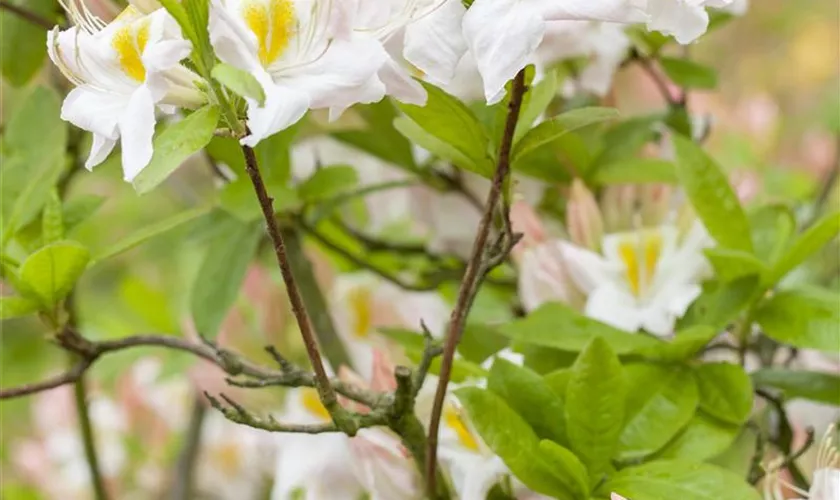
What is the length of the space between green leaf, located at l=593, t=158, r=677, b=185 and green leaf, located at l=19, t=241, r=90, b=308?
342mm

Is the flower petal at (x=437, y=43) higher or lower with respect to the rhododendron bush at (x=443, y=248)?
higher

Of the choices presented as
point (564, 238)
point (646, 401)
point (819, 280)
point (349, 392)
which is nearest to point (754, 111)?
point (819, 280)

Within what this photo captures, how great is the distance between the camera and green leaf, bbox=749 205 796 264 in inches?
23.9

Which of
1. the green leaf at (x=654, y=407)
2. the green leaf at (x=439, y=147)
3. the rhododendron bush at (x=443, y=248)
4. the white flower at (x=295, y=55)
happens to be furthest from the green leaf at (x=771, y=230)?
the white flower at (x=295, y=55)

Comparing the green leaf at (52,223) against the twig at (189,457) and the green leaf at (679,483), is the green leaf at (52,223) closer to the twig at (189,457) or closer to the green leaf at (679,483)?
the green leaf at (679,483)

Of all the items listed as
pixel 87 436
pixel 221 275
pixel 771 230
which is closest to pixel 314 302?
pixel 221 275

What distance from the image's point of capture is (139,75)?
15.4 inches

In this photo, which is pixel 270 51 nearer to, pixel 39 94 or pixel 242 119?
pixel 242 119

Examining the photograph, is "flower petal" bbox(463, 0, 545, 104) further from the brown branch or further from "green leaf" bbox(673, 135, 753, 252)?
"green leaf" bbox(673, 135, 753, 252)

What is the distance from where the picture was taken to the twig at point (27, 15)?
632 millimetres

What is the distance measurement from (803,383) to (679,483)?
180 mm

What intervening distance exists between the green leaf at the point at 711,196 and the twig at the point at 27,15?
0.39m

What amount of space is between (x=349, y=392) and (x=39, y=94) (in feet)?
0.94

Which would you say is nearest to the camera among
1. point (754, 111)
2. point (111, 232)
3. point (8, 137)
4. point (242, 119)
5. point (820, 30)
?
point (242, 119)
